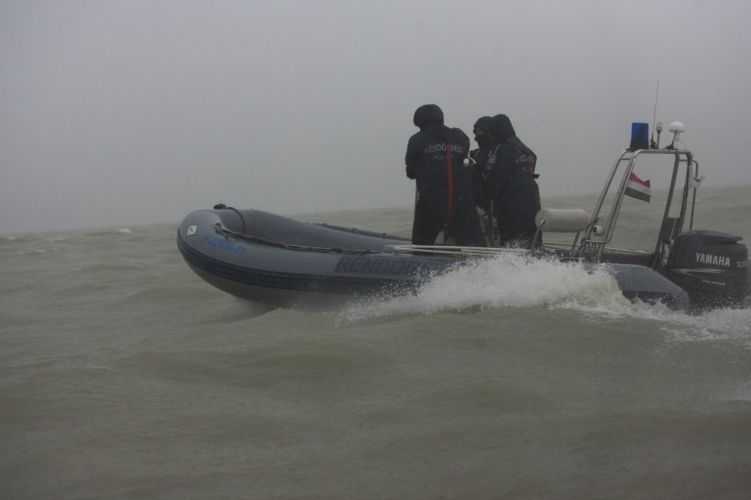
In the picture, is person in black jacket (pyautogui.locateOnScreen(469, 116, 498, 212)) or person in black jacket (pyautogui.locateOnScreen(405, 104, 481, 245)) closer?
person in black jacket (pyautogui.locateOnScreen(405, 104, 481, 245))

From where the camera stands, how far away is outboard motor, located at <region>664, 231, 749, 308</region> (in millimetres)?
4621

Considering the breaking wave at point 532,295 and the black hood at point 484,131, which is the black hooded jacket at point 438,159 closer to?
the black hood at point 484,131

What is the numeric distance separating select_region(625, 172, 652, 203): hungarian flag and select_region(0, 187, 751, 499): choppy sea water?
0.48 m

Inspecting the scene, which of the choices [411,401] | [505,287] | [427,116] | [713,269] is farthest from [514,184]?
[411,401]

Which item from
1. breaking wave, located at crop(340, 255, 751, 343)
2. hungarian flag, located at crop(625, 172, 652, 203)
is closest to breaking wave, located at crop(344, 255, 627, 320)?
breaking wave, located at crop(340, 255, 751, 343)

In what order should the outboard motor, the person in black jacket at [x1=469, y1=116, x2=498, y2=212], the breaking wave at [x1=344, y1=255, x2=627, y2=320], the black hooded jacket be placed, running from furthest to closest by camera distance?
the person in black jacket at [x1=469, y1=116, x2=498, y2=212], the black hooded jacket, the outboard motor, the breaking wave at [x1=344, y1=255, x2=627, y2=320]

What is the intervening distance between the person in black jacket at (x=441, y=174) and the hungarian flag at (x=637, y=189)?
3.26 feet

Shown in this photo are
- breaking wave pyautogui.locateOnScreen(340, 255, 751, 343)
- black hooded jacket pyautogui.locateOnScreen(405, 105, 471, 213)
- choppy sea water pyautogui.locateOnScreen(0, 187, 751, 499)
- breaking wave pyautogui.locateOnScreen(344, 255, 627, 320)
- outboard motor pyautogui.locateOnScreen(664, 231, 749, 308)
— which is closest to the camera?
choppy sea water pyautogui.locateOnScreen(0, 187, 751, 499)

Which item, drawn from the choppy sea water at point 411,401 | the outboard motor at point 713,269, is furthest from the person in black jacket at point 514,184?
the outboard motor at point 713,269

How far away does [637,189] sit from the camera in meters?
4.51

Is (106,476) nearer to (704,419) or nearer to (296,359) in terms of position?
(296,359)

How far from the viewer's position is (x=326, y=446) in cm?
266

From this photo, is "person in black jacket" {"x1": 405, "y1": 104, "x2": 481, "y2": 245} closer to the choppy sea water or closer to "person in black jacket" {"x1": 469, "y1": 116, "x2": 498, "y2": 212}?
"person in black jacket" {"x1": 469, "y1": 116, "x2": 498, "y2": 212}

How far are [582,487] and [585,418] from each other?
52 cm
